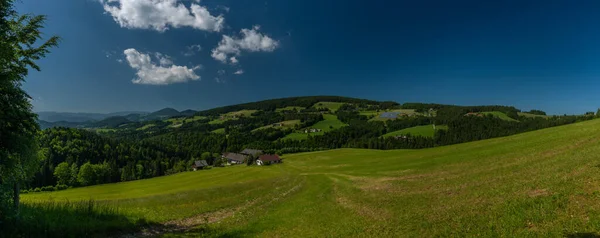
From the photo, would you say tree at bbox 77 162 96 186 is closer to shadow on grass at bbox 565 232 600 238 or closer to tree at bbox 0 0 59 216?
tree at bbox 0 0 59 216

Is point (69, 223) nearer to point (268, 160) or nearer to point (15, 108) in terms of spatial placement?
point (15, 108)

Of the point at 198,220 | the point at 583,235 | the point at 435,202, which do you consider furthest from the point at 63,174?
the point at 583,235

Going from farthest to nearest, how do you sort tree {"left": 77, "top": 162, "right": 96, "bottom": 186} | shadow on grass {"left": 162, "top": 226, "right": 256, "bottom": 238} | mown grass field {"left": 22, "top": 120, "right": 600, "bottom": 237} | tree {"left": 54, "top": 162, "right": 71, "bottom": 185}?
1. tree {"left": 54, "top": 162, "right": 71, "bottom": 185}
2. tree {"left": 77, "top": 162, "right": 96, "bottom": 186}
3. shadow on grass {"left": 162, "top": 226, "right": 256, "bottom": 238}
4. mown grass field {"left": 22, "top": 120, "right": 600, "bottom": 237}

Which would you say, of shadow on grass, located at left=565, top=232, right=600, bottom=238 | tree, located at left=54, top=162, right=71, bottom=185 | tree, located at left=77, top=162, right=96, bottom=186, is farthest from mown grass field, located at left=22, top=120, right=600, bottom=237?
tree, located at left=54, top=162, right=71, bottom=185

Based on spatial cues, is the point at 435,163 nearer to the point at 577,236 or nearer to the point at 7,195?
the point at 577,236

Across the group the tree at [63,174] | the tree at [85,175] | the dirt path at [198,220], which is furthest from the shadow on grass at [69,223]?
the tree at [63,174]

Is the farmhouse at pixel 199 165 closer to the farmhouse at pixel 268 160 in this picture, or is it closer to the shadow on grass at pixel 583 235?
the farmhouse at pixel 268 160
